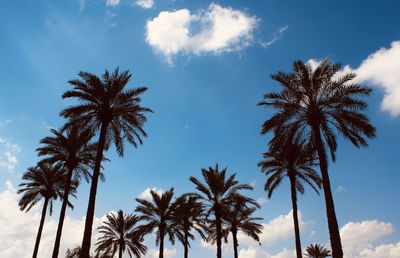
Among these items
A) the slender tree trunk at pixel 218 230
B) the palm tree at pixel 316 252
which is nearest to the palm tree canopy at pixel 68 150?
the slender tree trunk at pixel 218 230

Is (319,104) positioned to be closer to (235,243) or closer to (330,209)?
(330,209)

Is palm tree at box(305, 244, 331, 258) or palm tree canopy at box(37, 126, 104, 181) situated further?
palm tree at box(305, 244, 331, 258)

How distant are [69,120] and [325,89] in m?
15.8

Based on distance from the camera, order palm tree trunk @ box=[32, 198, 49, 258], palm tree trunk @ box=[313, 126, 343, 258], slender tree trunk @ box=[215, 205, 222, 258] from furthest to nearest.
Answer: slender tree trunk @ box=[215, 205, 222, 258] → palm tree trunk @ box=[32, 198, 49, 258] → palm tree trunk @ box=[313, 126, 343, 258]

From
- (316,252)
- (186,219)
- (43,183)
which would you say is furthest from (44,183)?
(316,252)

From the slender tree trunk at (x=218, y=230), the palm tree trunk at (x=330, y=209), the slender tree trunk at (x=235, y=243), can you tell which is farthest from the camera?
the slender tree trunk at (x=235, y=243)

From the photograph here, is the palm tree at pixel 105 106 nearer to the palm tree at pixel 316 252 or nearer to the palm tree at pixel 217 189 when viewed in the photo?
the palm tree at pixel 217 189

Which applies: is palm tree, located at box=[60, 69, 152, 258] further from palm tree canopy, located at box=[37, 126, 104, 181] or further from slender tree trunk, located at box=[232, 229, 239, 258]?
slender tree trunk, located at box=[232, 229, 239, 258]

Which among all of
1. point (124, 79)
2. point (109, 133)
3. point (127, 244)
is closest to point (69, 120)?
point (109, 133)

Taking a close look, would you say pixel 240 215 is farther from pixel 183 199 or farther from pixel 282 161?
pixel 282 161

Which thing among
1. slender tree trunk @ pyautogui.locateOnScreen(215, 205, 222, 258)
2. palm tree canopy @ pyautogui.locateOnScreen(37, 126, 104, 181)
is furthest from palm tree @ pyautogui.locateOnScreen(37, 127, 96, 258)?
slender tree trunk @ pyautogui.locateOnScreen(215, 205, 222, 258)

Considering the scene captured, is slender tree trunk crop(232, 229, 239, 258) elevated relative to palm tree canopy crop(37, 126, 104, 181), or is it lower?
lower

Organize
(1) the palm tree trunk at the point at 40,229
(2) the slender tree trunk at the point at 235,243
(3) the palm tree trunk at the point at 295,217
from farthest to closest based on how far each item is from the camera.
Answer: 1. (2) the slender tree trunk at the point at 235,243
2. (1) the palm tree trunk at the point at 40,229
3. (3) the palm tree trunk at the point at 295,217

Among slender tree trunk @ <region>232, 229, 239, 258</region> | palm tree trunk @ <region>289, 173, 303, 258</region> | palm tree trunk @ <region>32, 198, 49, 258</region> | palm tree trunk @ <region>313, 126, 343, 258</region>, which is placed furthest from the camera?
slender tree trunk @ <region>232, 229, 239, 258</region>
